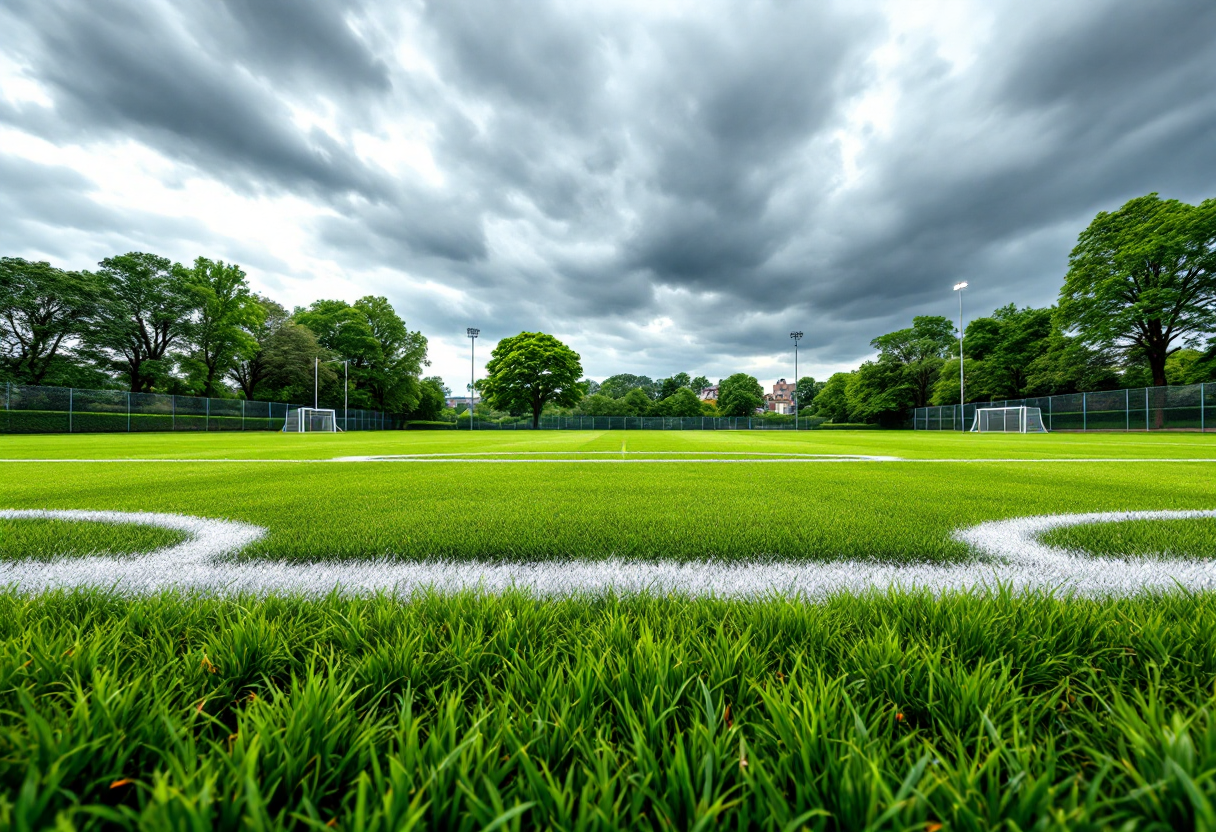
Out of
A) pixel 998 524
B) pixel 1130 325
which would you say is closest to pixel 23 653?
pixel 998 524

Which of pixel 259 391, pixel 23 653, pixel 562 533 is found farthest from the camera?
pixel 259 391

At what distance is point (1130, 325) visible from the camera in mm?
22547

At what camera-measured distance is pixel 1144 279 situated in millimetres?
22344

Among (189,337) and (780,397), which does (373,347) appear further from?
(780,397)

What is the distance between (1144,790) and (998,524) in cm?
255

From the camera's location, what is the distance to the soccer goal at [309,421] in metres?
27.3

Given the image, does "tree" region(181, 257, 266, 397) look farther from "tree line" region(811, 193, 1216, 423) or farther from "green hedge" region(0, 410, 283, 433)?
"tree line" region(811, 193, 1216, 423)

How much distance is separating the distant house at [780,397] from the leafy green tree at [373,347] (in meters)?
85.8

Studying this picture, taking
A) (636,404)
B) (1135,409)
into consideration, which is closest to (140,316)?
(636,404)

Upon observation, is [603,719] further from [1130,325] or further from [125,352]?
[125,352]

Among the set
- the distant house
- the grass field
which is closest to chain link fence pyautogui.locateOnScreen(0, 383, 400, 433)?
the grass field

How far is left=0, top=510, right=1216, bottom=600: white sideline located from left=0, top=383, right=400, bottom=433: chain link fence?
27.3 m

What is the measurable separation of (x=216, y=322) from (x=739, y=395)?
5707cm

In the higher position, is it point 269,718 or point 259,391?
point 259,391
